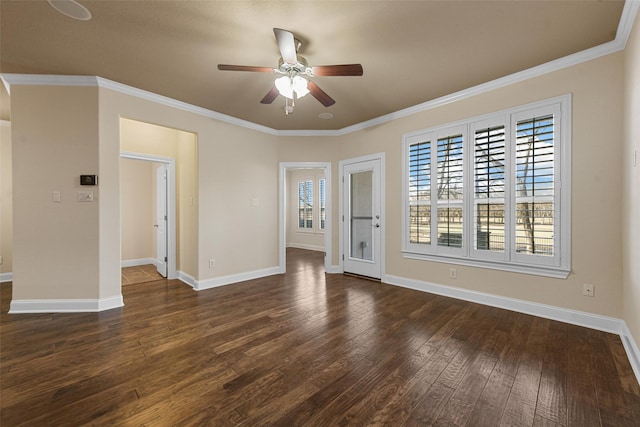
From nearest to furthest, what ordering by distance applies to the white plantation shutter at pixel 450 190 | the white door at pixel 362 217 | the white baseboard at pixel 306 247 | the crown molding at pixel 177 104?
the crown molding at pixel 177 104
the white plantation shutter at pixel 450 190
the white door at pixel 362 217
the white baseboard at pixel 306 247

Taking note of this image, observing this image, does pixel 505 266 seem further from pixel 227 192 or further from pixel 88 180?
pixel 88 180

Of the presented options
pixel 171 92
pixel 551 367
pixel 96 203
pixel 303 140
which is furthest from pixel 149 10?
pixel 551 367

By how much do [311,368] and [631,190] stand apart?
115 inches

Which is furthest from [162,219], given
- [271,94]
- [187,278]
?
[271,94]

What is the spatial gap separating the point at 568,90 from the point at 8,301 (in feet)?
23.5

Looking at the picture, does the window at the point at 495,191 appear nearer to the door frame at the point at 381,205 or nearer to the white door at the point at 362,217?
the door frame at the point at 381,205

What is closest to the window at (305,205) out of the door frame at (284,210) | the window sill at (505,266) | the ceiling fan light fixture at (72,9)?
the door frame at (284,210)

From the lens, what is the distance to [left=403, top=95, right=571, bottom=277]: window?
113 inches

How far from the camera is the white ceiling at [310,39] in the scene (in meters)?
2.10

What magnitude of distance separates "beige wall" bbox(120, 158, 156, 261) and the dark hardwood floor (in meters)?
2.81

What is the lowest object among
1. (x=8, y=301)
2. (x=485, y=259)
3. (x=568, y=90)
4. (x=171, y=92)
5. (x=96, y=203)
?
(x=8, y=301)

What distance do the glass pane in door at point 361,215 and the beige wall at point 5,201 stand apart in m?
5.78

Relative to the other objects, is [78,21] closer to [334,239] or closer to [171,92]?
[171,92]

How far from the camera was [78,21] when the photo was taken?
2256 millimetres
